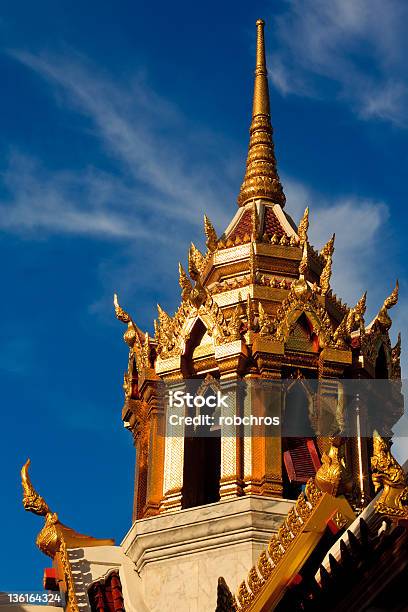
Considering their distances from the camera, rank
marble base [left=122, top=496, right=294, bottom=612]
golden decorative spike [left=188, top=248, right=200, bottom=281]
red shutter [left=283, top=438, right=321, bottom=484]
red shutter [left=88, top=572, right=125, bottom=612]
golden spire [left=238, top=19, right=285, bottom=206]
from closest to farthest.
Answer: marble base [left=122, top=496, right=294, bottom=612] → red shutter [left=88, top=572, right=125, bottom=612] → red shutter [left=283, top=438, right=321, bottom=484] → golden decorative spike [left=188, top=248, right=200, bottom=281] → golden spire [left=238, top=19, right=285, bottom=206]

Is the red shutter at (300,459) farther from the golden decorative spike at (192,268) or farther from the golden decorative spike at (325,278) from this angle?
the golden decorative spike at (192,268)

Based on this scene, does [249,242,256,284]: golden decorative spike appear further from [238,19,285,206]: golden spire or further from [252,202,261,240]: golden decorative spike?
[238,19,285,206]: golden spire

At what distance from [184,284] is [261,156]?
3.10 metres

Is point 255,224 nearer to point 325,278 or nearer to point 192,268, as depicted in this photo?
point 192,268

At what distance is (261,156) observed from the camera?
902 inches

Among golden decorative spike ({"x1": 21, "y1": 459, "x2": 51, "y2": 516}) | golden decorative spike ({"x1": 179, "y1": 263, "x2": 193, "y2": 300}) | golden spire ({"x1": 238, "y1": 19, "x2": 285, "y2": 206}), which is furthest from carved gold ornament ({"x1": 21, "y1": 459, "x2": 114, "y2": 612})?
golden spire ({"x1": 238, "y1": 19, "x2": 285, "y2": 206})

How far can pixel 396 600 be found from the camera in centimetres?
1238

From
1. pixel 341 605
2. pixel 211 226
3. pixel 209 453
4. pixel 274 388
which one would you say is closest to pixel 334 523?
pixel 341 605

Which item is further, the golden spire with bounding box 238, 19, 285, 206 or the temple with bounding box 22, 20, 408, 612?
the golden spire with bounding box 238, 19, 285, 206

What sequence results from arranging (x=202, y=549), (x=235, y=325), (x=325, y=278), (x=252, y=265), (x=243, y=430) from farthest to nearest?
1. (x=325, y=278)
2. (x=252, y=265)
3. (x=235, y=325)
4. (x=243, y=430)
5. (x=202, y=549)

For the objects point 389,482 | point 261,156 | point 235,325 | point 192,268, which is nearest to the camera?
point 389,482

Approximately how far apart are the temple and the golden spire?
88 millimetres

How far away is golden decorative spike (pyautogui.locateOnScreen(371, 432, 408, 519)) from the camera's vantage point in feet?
39.5

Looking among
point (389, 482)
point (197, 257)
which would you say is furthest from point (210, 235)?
point (389, 482)
